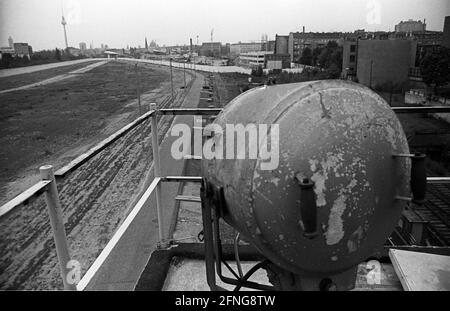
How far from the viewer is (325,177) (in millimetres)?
1100

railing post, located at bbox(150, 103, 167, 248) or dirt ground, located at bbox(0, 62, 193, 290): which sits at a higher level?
railing post, located at bbox(150, 103, 167, 248)

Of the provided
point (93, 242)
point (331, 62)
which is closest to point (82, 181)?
point (93, 242)

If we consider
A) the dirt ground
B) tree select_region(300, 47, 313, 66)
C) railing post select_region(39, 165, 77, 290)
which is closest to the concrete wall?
the dirt ground

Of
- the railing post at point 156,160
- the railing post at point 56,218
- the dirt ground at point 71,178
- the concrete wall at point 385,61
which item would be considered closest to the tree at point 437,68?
the concrete wall at point 385,61

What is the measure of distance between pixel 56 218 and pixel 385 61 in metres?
33.0

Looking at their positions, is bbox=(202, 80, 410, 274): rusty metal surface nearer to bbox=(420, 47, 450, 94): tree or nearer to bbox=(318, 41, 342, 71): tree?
bbox=(420, 47, 450, 94): tree

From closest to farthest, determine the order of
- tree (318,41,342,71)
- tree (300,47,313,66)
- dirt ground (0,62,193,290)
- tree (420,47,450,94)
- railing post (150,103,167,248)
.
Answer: railing post (150,103,167,248) → dirt ground (0,62,193,290) → tree (420,47,450,94) → tree (318,41,342,71) → tree (300,47,313,66)

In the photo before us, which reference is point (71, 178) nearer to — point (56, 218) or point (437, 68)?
point (56, 218)

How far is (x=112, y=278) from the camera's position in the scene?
7.04 metres

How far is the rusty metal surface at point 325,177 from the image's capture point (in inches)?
43.5

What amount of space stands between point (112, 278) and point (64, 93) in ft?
152

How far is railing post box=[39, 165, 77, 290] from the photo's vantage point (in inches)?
46.8

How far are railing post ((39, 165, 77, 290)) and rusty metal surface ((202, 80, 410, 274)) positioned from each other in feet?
2.00

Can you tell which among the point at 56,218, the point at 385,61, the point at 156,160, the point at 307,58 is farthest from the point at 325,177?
the point at 307,58
